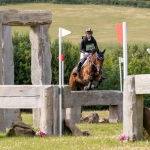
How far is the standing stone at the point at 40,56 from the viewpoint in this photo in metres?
19.5

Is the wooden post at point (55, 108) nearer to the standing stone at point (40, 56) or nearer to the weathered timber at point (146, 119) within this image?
the weathered timber at point (146, 119)

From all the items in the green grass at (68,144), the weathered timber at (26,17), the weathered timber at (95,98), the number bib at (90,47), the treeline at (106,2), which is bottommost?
the green grass at (68,144)

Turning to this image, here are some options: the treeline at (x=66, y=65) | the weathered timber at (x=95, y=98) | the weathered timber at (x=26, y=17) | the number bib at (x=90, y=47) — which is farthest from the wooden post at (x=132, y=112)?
the treeline at (x=66, y=65)

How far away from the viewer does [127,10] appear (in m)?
48.3

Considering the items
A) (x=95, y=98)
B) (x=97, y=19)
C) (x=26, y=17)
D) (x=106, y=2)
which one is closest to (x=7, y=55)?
(x=26, y=17)

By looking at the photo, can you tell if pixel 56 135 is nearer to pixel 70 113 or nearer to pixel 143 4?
pixel 70 113

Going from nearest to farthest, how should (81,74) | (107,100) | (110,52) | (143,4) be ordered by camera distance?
1. (107,100)
2. (81,74)
3. (110,52)
4. (143,4)

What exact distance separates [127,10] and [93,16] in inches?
105

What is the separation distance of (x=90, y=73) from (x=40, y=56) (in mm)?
1808

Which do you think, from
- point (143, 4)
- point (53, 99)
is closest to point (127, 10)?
point (143, 4)

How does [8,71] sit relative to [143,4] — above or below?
below

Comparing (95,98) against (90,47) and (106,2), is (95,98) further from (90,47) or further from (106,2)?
(106,2)

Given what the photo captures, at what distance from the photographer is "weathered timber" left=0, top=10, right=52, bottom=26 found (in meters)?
Result: 18.6

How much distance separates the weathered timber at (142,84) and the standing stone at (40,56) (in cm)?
808
